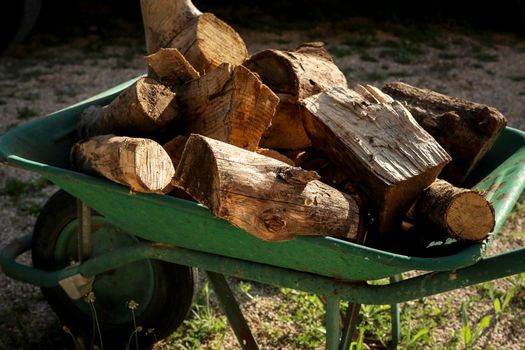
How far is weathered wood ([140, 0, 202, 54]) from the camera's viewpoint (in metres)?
2.57

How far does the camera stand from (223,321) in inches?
112

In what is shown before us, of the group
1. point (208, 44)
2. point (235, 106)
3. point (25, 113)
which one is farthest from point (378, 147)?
point (25, 113)

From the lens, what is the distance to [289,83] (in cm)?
224

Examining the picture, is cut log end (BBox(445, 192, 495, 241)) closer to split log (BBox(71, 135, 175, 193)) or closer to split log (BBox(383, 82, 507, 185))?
split log (BBox(383, 82, 507, 185))

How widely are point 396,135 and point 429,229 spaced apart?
250mm

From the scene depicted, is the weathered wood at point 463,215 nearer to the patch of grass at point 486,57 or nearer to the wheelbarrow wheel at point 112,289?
the wheelbarrow wheel at point 112,289

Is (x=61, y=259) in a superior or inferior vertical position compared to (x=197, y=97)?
inferior

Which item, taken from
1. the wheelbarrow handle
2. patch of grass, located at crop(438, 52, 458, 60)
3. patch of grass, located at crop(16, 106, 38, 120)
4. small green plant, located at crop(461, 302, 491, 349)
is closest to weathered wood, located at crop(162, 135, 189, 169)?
the wheelbarrow handle

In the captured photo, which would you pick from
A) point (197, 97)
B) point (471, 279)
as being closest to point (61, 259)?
point (197, 97)

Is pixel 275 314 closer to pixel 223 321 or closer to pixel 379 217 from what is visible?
pixel 223 321

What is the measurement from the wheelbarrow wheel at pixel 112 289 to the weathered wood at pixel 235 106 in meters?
0.57

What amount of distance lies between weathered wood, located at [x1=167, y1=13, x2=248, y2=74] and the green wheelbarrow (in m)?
0.37

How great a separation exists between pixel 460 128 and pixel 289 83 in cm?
51

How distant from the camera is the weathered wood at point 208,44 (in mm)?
2404
